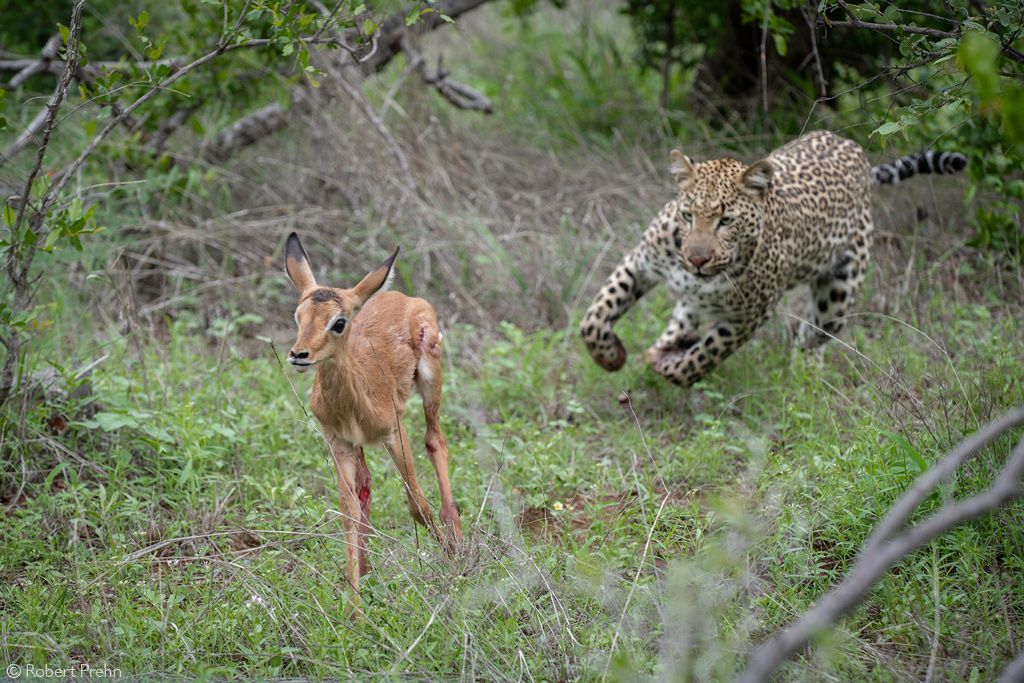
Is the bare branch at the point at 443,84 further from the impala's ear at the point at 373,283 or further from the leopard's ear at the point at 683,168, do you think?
the impala's ear at the point at 373,283

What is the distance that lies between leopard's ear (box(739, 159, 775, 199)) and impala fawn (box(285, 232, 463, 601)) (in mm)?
2150

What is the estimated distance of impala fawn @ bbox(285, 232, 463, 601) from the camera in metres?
3.37

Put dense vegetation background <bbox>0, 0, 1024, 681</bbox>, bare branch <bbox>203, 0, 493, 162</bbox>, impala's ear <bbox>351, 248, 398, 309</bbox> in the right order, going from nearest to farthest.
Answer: dense vegetation background <bbox>0, 0, 1024, 681</bbox> → impala's ear <bbox>351, 248, 398, 309</bbox> → bare branch <bbox>203, 0, 493, 162</bbox>

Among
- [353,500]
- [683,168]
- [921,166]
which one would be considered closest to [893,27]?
[683,168]

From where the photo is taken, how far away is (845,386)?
5.34m

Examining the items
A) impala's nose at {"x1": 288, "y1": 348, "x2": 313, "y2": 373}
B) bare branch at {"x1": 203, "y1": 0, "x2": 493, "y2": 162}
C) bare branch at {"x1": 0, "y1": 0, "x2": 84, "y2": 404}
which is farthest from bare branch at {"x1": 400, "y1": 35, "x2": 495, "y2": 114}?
impala's nose at {"x1": 288, "y1": 348, "x2": 313, "y2": 373}

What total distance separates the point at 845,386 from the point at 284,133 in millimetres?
5666

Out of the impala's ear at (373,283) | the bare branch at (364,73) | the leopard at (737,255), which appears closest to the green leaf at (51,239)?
the impala's ear at (373,283)

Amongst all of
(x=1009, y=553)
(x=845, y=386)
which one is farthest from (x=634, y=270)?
A: (x=1009, y=553)

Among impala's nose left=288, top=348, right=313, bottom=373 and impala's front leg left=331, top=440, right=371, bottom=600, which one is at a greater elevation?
impala's nose left=288, top=348, right=313, bottom=373

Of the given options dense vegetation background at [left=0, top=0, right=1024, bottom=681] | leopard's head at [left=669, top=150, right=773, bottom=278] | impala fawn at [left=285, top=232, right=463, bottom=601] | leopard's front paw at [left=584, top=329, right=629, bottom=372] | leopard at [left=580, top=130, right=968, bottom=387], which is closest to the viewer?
dense vegetation background at [left=0, top=0, right=1024, bottom=681]

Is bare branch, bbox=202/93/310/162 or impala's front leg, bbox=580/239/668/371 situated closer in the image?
impala's front leg, bbox=580/239/668/371

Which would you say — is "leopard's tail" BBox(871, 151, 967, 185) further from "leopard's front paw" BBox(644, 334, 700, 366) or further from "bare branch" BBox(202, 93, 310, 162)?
"bare branch" BBox(202, 93, 310, 162)

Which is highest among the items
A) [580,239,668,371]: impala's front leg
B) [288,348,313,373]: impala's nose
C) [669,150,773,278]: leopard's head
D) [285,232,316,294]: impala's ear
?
[285,232,316,294]: impala's ear
